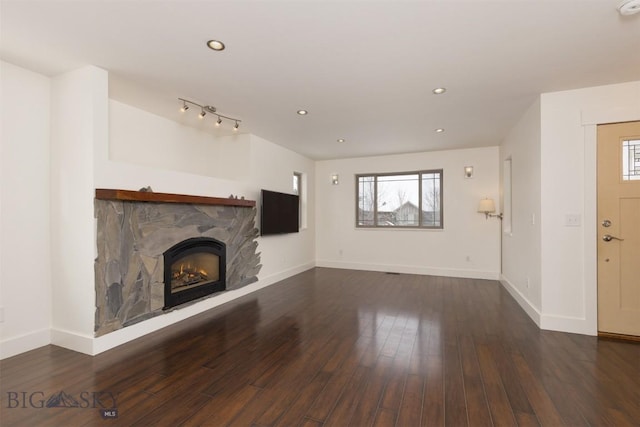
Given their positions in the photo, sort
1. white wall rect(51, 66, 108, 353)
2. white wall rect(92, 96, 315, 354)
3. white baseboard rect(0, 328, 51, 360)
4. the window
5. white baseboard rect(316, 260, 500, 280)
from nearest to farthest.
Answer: white baseboard rect(0, 328, 51, 360), white wall rect(51, 66, 108, 353), white wall rect(92, 96, 315, 354), white baseboard rect(316, 260, 500, 280), the window

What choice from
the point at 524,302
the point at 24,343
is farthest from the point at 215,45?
the point at 524,302

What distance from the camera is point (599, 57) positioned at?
8.30 feet

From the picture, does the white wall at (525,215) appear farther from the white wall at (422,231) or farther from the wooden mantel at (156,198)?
the wooden mantel at (156,198)

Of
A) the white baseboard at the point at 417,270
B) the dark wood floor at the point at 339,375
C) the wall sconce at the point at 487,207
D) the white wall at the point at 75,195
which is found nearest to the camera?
the dark wood floor at the point at 339,375

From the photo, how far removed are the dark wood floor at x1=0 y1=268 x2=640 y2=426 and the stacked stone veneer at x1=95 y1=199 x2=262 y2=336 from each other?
33 cm

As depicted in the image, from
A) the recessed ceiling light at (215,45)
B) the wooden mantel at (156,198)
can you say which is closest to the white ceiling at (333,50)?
the recessed ceiling light at (215,45)

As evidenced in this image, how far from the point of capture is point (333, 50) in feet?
7.92

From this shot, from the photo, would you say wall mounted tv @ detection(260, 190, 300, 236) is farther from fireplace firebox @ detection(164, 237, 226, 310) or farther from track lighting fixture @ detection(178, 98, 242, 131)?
track lighting fixture @ detection(178, 98, 242, 131)

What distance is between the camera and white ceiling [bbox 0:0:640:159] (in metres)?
1.95

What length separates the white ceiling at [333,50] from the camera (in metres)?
1.95

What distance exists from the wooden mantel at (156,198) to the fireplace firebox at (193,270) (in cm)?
51

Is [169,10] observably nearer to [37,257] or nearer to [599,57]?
[37,257]

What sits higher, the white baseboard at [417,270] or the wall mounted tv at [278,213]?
the wall mounted tv at [278,213]

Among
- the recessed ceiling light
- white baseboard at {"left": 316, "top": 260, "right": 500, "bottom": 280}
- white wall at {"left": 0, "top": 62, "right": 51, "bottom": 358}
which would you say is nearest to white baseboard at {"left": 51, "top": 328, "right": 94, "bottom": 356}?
white wall at {"left": 0, "top": 62, "right": 51, "bottom": 358}
